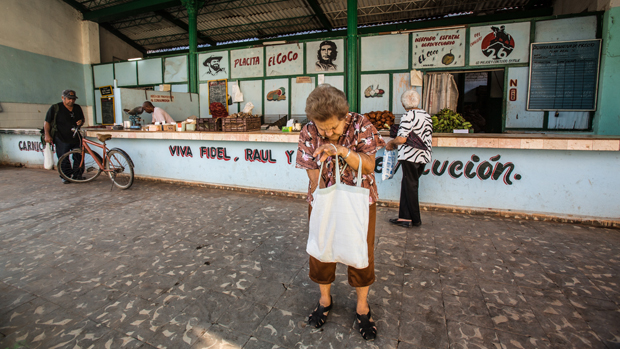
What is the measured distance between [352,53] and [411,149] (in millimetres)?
4400

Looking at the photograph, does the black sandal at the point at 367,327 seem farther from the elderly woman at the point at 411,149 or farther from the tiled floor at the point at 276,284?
the elderly woman at the point at 411,149

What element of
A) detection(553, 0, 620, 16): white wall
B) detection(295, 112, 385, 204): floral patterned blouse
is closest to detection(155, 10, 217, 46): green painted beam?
detection(553, 0, 620, 16): white wall

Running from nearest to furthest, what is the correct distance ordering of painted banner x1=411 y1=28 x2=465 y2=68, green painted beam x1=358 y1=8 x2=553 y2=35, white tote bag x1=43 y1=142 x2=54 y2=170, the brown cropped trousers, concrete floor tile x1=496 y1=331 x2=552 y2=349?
concrete floor tile x1=496 y1=331 x2=552 y2=349, the brown cropped trousers, white tote bag x1=43 y1=142 x2=54 y2=170, painted banner x1=411 y1=28 x2=465 y2=68, green painted beam x1=358 y1=8 x2=553 y2=35

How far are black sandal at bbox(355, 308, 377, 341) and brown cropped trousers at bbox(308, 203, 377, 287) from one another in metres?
0.24

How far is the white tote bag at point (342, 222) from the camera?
1.74m

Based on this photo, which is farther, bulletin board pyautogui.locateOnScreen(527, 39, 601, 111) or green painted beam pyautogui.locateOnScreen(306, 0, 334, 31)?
green painted beam pyautogui.locateOnScreen(306, 0, 334, 31)

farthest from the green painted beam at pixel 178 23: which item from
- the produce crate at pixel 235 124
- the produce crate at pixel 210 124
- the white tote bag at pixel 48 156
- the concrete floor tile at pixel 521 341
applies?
the concrete floor tile at pixel 521 341

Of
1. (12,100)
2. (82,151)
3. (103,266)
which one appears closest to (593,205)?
(103,266)

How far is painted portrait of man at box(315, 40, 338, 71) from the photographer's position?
26.4 ft

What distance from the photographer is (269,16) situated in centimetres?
1131

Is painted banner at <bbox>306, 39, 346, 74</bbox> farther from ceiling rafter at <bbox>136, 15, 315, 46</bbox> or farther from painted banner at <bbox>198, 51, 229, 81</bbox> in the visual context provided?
ceiling rafter at <bbox>136, 15, 315, 46</bbox>

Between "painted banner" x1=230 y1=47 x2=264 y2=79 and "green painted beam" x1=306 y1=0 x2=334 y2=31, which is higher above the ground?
"green painted beam" x1=306 y1=0 x2=334 y2=31

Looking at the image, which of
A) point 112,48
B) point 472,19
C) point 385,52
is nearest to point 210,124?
point 385,52

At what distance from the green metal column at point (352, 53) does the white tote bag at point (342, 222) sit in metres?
5.80
